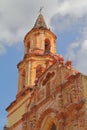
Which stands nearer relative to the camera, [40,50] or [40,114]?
[40,114]

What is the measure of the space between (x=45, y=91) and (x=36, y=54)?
5.20 metres

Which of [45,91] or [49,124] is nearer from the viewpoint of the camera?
[49,124]

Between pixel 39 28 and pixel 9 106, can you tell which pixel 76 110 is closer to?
pixel 9 106

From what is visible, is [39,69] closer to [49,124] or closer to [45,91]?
[45,91]

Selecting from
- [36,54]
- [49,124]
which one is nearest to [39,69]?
[36,54]

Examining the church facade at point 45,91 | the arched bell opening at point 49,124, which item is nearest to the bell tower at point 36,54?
the church facade at point 45,91

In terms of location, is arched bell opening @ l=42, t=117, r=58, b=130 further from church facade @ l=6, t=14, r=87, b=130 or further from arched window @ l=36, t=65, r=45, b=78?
arched window @ l=36, t=65, r=45, b=78

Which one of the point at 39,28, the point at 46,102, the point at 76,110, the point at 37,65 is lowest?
the point at 76,110

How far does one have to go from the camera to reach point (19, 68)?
25688 mm

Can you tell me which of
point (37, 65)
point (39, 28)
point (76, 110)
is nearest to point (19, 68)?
point (37, 65)

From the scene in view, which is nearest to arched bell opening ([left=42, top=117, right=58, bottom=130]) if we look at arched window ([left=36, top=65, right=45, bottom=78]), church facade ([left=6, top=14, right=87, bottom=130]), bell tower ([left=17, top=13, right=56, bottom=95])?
church facade ([left=6, top=14, right=87, bottom=130])

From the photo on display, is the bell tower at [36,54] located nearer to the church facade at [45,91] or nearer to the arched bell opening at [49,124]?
the church facade at [45,91]

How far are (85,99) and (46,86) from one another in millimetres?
4374

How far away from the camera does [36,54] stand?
25.1 m
